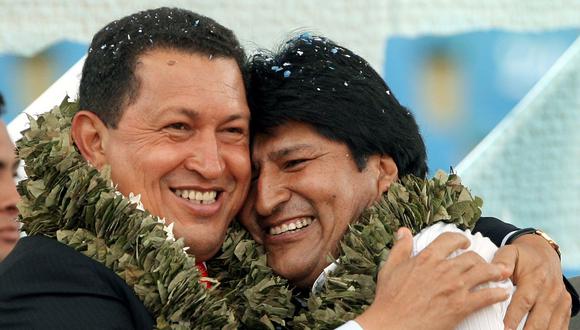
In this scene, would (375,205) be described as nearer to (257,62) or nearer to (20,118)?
(257,62)

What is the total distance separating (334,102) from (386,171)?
28 cm

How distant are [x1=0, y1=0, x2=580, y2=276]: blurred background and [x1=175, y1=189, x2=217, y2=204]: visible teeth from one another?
6.67ft

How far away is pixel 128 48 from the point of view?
123 inches

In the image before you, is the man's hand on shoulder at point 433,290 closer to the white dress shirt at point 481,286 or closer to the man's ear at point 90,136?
the white dress shirt at point 481,286

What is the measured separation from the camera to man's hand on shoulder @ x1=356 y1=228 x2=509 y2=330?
274 centimetres

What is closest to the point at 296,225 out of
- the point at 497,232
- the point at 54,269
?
the point at 497,232

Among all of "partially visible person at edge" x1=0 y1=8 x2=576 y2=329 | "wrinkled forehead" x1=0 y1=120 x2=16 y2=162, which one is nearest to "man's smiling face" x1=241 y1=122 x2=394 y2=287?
"partially visible person at edge" x1=0 y1=8 x2=576 y2=329

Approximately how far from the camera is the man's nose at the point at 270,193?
10.8ft

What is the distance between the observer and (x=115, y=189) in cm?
297

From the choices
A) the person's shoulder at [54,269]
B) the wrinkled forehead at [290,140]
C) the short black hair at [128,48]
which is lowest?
the person's shoulder at [54,269]

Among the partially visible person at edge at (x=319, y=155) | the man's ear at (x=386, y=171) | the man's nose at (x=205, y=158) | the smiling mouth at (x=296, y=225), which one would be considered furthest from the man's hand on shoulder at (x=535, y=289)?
the man's nose at (x=205, y=158)

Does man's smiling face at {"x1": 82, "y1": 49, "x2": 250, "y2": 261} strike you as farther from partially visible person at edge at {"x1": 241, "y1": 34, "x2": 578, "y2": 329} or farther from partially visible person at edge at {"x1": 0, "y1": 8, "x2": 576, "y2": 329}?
partially visible person at edge at {"x1": 241, "y1": 34, "x2": 578, "y2": 329}

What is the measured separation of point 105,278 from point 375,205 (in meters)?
0.87

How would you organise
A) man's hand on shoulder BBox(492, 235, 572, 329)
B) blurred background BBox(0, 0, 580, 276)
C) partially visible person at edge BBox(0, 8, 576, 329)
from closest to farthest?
1. man's hand on shoulder BBox(492, 235, 572, 329)
2. partially visible person at edge BBox(0, 8, 576, 329)
3. blurred background BBox(0, 0, 580, 276)
